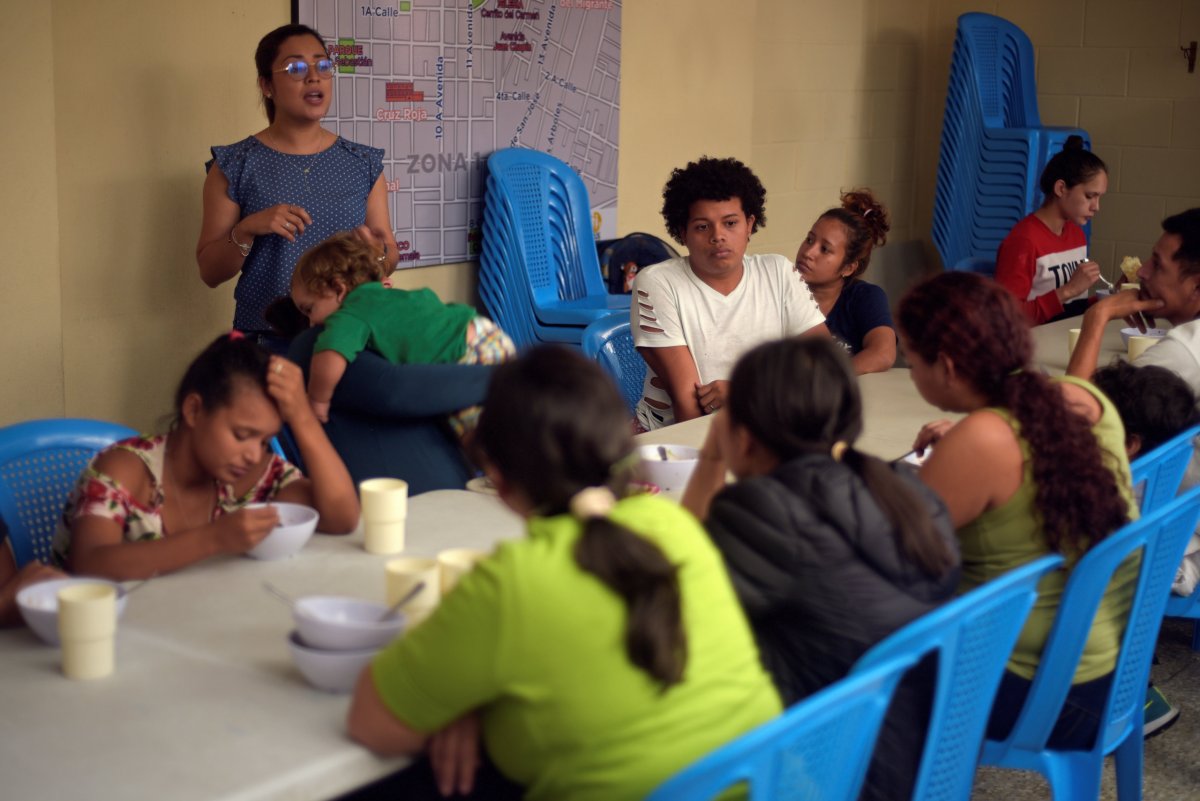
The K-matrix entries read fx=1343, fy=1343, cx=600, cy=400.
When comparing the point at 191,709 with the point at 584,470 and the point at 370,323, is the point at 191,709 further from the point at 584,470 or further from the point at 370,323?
the point at 370,323

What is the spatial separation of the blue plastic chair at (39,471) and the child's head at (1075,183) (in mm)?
3911

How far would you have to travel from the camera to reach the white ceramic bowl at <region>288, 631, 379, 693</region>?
1.52 meters

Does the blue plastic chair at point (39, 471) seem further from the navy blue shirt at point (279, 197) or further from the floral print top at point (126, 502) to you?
the navy blue shirt at point (279, 197)

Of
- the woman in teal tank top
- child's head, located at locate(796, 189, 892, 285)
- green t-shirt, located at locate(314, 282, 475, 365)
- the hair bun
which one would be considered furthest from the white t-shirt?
the woman in teal tank top

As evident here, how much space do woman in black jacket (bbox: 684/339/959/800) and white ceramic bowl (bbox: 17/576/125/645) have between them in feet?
2.56

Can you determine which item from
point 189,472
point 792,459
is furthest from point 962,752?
point 189,472

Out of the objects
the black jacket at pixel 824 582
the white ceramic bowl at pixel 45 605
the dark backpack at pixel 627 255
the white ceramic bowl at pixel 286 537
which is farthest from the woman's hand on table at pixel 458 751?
the dark backpack at pixel 627 255

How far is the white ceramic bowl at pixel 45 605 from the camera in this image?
1628mm

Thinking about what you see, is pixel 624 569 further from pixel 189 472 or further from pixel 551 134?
pixel 551 134

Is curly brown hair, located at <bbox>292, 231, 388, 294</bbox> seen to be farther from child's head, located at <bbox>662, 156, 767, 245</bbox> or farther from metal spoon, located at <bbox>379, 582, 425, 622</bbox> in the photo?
metal spoon, located at <bbox>379, 582, 425, 622</bbox>

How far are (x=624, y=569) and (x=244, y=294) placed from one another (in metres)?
2.66

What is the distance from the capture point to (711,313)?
342 cm

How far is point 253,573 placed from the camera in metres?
1.92

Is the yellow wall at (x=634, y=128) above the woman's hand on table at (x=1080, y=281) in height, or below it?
above
